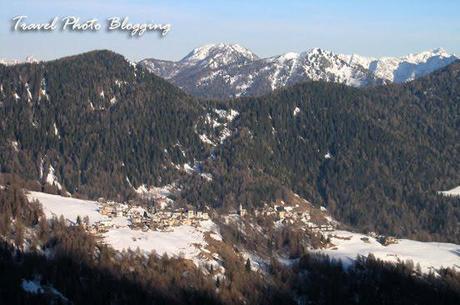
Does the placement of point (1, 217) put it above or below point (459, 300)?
above

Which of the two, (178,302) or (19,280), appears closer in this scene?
(19,280)

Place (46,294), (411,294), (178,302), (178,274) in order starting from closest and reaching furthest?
(46,294) < (178,302) < (178,274) < (411,294)

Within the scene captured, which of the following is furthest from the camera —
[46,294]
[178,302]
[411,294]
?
[411,294]

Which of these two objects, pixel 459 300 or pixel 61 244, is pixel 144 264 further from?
pixel 459 300

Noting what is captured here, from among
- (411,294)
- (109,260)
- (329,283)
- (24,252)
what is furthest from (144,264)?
(411,294)

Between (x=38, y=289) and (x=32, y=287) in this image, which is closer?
(x=38, y=289)

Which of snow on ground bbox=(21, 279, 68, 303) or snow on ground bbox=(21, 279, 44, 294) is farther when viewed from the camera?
snow on ground bbox=(21, 279, 68, 303)

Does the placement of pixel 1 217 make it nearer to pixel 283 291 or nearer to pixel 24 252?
pixel 24 252

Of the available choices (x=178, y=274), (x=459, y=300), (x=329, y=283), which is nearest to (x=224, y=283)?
(x=178, y=274)

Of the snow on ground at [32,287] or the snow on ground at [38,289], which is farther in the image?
the snow on ground at [38,289]
